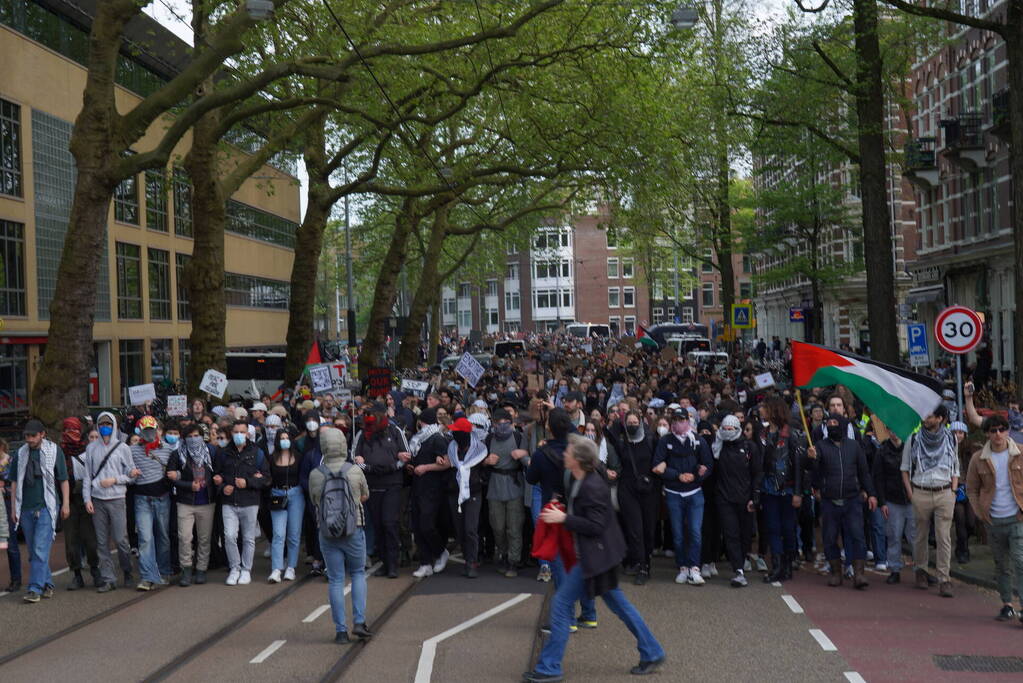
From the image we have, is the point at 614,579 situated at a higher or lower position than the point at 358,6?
lower

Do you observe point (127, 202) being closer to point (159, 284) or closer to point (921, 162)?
point (159, 284)

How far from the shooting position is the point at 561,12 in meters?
22.3

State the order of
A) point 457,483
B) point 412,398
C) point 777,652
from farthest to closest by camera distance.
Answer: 1. point 412,398
2. point 457,483
3. point 777,652

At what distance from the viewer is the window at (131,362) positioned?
1537 inches

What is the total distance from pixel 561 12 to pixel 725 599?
13.7 metres

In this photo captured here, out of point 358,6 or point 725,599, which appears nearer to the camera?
point 725,599

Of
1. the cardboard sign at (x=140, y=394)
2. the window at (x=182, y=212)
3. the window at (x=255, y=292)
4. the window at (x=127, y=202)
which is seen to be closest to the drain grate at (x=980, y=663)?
the cardboard sign at (x=140, y=394)

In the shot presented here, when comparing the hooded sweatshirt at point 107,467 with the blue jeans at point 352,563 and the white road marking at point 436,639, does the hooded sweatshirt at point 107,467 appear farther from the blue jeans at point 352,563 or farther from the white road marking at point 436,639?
the white road marking at point 436,639

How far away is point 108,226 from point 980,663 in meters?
32.4

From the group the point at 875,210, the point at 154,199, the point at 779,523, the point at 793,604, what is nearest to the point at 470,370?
the point at 875,210

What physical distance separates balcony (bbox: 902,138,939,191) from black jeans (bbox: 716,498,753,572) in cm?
2927

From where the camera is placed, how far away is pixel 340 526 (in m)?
9.45

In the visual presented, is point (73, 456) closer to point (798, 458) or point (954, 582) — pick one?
point (798, 458)

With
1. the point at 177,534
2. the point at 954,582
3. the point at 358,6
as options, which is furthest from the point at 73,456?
the point at 358,6
